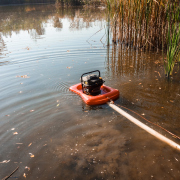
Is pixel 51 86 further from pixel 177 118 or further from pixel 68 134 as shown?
pixel 177 118

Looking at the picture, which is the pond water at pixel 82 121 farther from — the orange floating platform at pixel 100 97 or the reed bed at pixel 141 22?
the reed bed at pixel 141 22

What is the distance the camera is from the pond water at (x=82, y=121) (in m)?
3.18

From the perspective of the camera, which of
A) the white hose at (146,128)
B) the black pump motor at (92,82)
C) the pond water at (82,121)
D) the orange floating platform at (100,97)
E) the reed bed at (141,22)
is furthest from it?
the reed bed at (141,22)

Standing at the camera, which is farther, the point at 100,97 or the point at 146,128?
the point at 100,97

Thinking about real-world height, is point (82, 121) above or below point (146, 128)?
below

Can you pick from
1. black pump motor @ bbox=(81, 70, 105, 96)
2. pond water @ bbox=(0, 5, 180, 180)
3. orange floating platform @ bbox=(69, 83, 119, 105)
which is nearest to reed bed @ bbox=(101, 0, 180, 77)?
pond water @ bbox=(0, 5, 180, 180)

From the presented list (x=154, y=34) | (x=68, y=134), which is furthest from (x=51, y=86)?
(x=154, y=34)

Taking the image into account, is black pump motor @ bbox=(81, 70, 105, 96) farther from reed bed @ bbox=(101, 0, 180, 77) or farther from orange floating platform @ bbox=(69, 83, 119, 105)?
reed bed @ bbox=(101, 0, 180, 77)

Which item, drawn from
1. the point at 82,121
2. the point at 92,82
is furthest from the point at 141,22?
the point at 82,121

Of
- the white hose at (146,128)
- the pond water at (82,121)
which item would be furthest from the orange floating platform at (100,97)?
the white hose at (146,128)

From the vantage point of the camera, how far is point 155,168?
3098 millimetres

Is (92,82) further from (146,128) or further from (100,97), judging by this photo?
(146,128)

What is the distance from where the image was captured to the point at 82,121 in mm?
4477

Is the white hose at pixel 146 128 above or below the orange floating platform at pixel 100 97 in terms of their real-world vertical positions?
below
